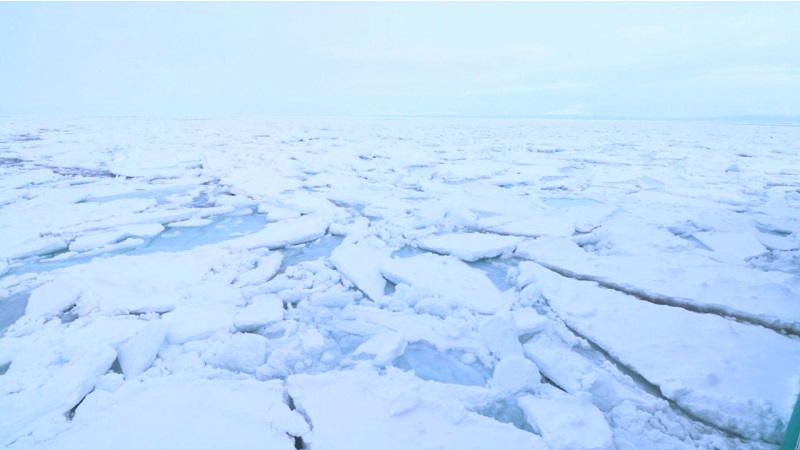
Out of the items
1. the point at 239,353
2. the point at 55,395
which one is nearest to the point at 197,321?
the point at 239,353

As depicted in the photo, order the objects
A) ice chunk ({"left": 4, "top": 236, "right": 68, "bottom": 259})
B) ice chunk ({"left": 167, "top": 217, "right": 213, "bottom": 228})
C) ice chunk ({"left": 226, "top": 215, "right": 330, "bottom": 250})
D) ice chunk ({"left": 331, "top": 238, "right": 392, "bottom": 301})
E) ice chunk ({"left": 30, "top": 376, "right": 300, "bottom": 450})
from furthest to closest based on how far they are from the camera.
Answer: ice chunk ({"left": 167, "top": 217, "right": 213, "bottom": 228}), ice chunk ({"left": 226, "top": 215, "right": 330, "bottom": 250}), ice chunk ({"left": 4, "top": 236, "right": 68, "bottom": 259}), ice chunk ({"left": 331, "top": 238, "right": 392, "bottom": 301}), ice chunk ({"left": 30, "top": 376, "right": 300, "bottom": 450})

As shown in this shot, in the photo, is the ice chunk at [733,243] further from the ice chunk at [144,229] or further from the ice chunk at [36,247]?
the ice chunk at [36,247]

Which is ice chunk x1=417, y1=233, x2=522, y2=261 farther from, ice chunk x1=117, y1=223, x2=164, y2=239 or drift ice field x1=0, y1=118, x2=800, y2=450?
ice chunk x1=117, y1=223, x2=164, y2=239

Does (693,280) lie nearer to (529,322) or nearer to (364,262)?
(529,322)

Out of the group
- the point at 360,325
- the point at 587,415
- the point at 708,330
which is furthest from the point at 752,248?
the point at 360,325

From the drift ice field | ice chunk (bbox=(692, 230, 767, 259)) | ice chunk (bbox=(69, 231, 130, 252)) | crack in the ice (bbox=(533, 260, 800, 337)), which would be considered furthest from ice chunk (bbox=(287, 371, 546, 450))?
ice chunk (bbox=(692, 230, 767, 259))

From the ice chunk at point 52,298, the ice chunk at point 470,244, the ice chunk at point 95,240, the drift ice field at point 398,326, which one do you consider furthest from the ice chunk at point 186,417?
the ice chunk at point 95,240

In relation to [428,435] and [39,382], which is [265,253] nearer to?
[39,382]
